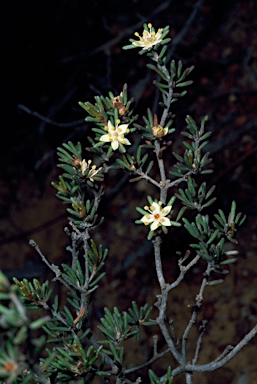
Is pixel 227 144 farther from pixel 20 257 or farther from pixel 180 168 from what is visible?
pixel 180 168

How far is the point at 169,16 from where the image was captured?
173 inches

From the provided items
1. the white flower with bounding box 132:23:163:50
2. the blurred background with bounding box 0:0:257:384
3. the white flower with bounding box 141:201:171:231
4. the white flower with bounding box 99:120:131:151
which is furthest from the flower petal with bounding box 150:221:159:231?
the blurred background with bounding box 0:0:257:384

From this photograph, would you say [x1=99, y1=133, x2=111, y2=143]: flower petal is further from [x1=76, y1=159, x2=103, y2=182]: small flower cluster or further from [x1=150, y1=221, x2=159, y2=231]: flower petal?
[x1=150, y1=221, x2=159, y2=231]: flower petal

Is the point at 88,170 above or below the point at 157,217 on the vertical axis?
above

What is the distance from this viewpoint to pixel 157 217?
1.04 meters

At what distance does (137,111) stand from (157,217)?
2644 mm

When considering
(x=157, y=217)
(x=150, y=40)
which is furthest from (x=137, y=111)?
(x=157, y=217)

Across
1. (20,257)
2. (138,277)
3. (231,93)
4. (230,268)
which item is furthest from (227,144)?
(20,257)

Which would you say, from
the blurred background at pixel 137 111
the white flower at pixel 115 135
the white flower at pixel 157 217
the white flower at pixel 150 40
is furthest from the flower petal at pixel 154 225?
the blurred background at pixel 137 111

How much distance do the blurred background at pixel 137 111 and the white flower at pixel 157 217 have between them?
203 centimetres

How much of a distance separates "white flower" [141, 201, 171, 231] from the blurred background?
6.66ft

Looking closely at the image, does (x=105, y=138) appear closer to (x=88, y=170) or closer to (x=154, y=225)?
(x=88, y=170)

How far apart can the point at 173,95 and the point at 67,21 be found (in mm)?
3810

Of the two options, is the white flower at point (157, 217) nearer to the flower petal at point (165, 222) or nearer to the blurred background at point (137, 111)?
the flower petal at point (165, 222)
